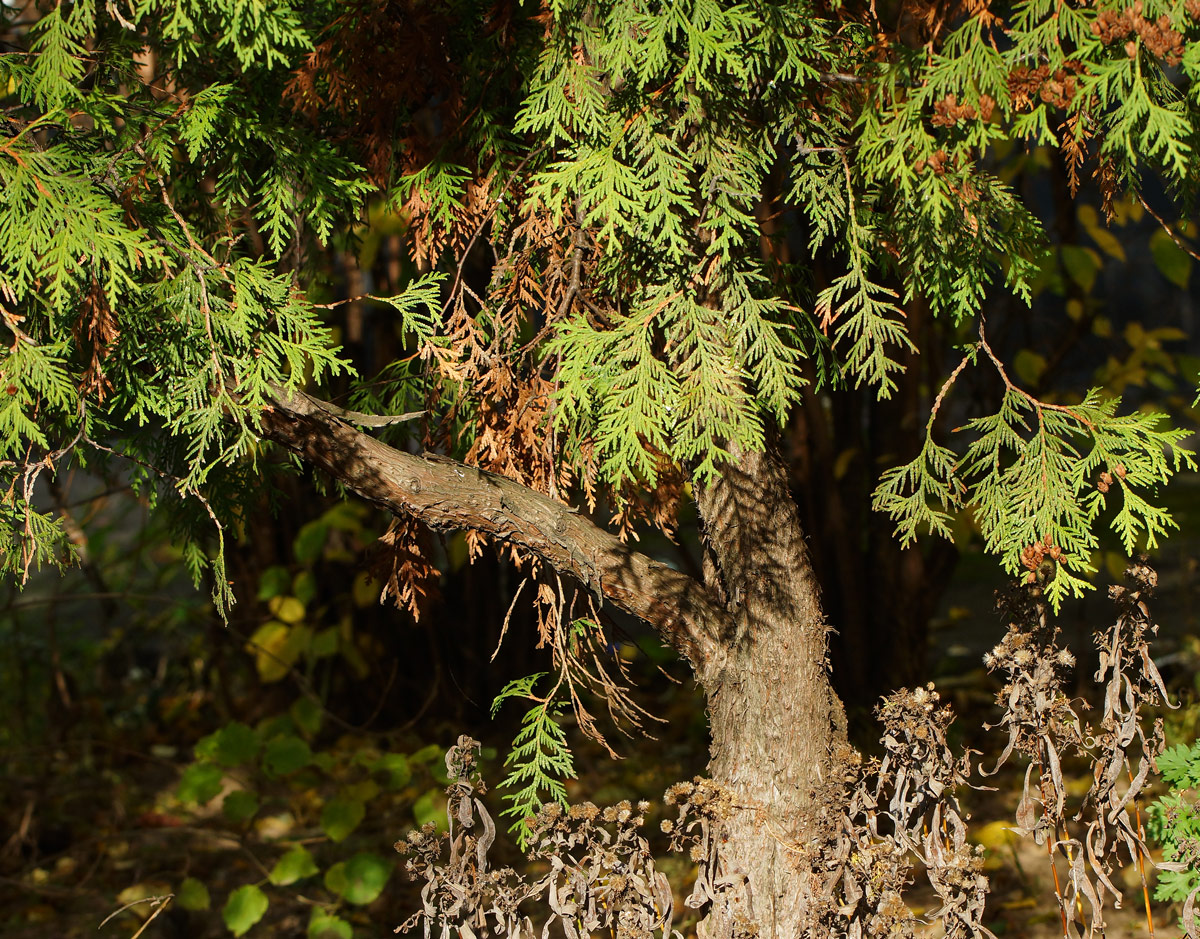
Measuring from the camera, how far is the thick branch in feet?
7.18

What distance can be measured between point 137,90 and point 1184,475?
8792mm

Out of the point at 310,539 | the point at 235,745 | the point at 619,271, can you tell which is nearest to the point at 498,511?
the point at 619,271

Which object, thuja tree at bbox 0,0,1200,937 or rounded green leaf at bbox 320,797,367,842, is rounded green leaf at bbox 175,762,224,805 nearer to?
rounded green leaf at bbox 320,797,367,842

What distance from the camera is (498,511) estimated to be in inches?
87.1

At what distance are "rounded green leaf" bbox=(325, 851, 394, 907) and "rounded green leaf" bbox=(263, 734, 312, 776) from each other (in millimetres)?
408

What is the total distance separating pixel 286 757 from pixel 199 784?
0.30 metres

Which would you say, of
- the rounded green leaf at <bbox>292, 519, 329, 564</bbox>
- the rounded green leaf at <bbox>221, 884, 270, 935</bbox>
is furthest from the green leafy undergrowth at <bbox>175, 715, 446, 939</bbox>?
the rounded green leaf at <bbox>292, 519, 329, 564</bbox>

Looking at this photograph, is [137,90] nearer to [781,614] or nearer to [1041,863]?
[781,614]

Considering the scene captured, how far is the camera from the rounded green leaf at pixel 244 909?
3.27 m

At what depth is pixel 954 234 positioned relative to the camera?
1.98 meters

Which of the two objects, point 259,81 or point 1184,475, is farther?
point 1184,475

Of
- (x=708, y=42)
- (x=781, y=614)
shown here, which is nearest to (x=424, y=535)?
(x=781, y=614)

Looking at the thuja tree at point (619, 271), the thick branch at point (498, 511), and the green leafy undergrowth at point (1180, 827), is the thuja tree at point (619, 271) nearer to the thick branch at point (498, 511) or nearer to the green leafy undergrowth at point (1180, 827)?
the thick branch at point (498, 511)

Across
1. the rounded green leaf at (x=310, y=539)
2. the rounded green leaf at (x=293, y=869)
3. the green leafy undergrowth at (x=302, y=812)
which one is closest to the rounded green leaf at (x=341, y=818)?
the green leafy undergrowth at (x=302, y=812)
